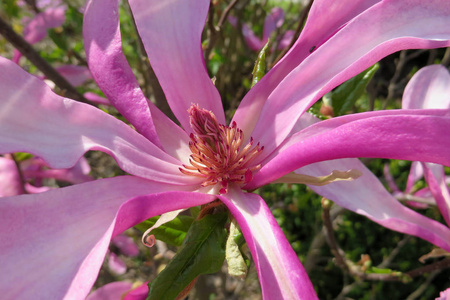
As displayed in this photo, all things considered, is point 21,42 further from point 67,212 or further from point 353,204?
point 353,204

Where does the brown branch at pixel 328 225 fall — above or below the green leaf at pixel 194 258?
above

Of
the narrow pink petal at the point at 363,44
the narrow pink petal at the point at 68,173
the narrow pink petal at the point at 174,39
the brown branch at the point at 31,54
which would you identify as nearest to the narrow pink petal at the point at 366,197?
the narrow pink petal at the point at 363,44

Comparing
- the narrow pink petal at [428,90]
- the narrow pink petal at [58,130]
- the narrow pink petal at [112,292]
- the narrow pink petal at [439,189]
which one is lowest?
the narrow pink petal at [112,292]

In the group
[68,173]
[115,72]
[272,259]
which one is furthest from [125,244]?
[272,259]

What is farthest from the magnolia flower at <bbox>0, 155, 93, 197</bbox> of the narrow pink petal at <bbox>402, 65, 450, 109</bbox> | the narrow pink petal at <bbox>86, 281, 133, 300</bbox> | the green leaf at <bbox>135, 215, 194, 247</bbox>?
the narrow pink petal at <bbox>402, 65, 450, 109</bbox>

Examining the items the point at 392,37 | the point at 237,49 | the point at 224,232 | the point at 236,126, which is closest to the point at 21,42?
the point at 236,126

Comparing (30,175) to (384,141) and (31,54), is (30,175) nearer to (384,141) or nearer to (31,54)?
(31,54)

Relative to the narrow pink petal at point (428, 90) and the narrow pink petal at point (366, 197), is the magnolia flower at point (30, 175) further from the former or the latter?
the narrow pink petal at point (428, 90)
